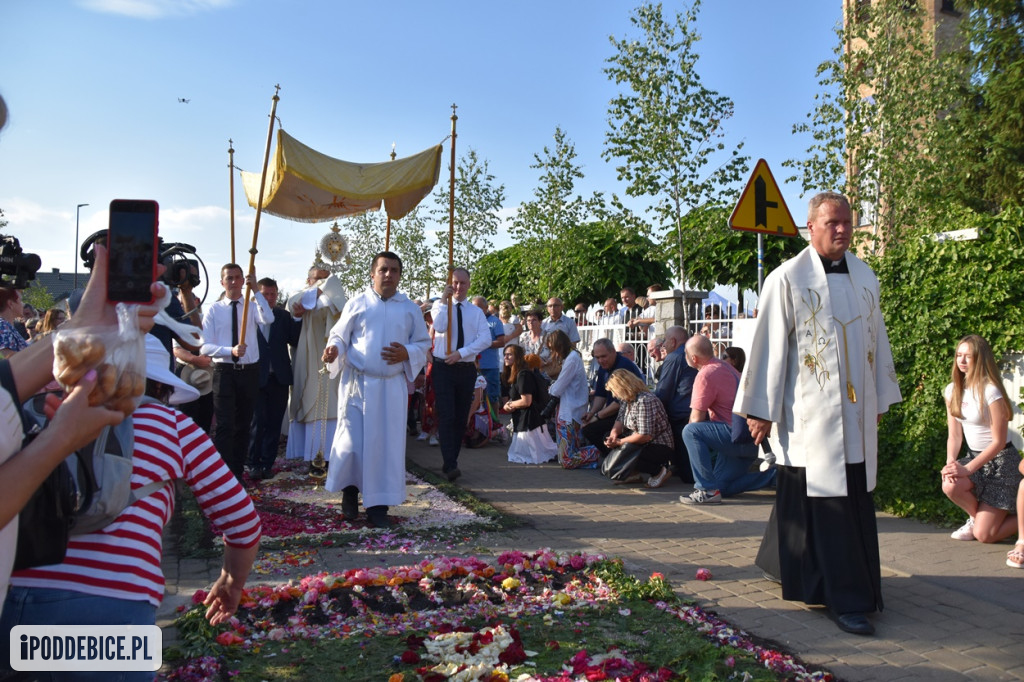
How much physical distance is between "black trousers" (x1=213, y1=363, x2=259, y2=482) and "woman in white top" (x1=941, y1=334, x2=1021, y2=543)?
6.10m

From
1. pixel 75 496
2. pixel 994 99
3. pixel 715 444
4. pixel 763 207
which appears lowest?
pixel 715 444

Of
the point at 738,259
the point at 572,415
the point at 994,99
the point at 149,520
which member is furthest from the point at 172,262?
the point at 994,99

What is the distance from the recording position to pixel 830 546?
4.74 metres

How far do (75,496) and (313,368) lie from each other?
822 centimetres

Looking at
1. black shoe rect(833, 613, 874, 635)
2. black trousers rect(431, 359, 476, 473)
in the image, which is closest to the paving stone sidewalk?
black shoe rect(833, 613, 874, 635)

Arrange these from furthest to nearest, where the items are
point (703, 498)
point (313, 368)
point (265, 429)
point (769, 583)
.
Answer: point (313, 368) → point (265, 429) → point (703, 498) → point (769, 583)

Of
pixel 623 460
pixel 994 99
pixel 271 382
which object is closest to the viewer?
pixel 623 460

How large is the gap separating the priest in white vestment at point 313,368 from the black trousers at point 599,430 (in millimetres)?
2919

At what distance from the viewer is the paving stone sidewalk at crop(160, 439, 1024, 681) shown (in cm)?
409

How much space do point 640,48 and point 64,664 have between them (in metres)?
12.7

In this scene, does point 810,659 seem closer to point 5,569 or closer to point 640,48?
point 5,569

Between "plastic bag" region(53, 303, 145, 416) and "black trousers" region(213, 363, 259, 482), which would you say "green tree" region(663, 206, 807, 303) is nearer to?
A: "black trousers" region(213, 363, 259, 482)

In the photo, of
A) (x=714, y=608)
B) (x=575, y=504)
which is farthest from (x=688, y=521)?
(x=714, y=608)

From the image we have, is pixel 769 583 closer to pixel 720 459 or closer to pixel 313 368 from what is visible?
pixel 720 459
